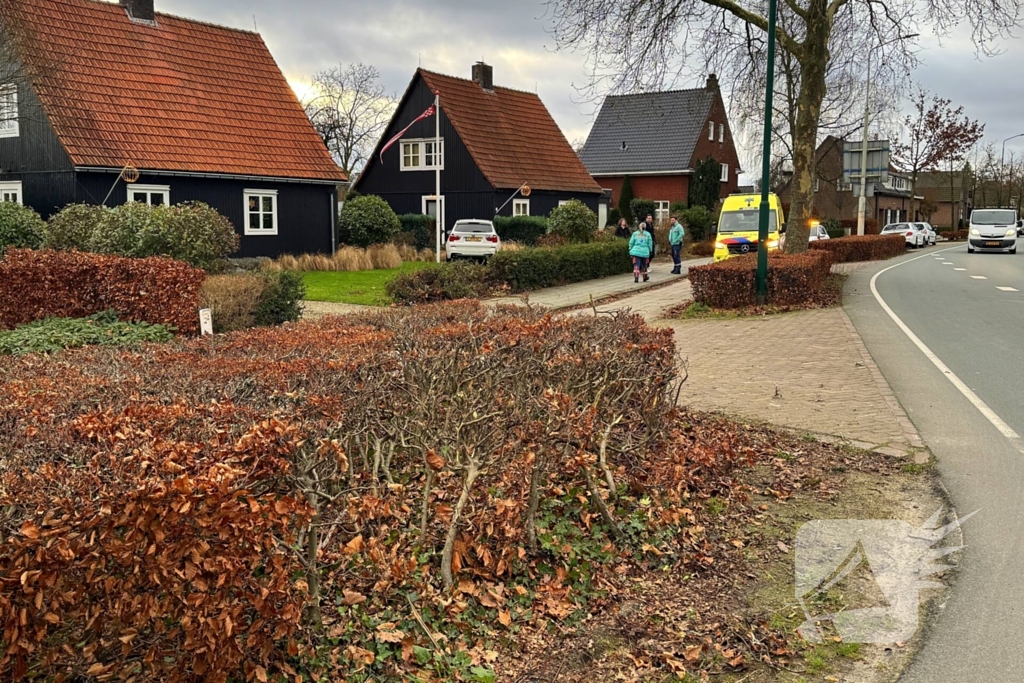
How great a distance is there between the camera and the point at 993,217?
45656 millimetres

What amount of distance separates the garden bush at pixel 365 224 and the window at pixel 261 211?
155 inches

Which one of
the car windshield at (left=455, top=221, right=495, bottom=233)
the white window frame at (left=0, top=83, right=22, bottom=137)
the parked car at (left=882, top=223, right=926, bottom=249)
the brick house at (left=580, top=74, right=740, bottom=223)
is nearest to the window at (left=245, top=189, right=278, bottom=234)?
the car windshield at (left=455, top=221, right=495, bottom=233)

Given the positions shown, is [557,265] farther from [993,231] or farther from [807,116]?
[993,231]

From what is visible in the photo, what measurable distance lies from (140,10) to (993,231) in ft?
127

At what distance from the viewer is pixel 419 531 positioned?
4.57 m

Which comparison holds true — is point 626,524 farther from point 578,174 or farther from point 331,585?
point 578,174

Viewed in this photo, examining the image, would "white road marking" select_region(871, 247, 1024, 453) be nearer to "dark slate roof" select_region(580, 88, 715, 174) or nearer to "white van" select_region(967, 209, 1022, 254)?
"white van" select_region(967, 209, 1022, 254)

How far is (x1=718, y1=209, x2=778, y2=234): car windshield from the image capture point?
2912cm

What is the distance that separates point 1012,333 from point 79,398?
13.8 meters

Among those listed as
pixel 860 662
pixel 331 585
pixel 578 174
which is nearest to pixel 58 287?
pixel 331 585

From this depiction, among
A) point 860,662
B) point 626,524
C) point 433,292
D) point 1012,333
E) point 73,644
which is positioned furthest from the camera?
point 433,292

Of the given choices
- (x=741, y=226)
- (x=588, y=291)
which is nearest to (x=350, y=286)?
(x=588, y=291)

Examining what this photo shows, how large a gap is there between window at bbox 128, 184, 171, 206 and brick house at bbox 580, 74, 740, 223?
3397 cm

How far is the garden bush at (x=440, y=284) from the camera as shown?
1931 cm
